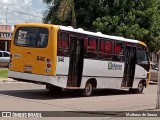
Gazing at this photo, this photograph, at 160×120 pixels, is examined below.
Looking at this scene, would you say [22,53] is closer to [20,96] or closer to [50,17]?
[20,96]

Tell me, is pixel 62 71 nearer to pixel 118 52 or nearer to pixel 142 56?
pixel 118 52

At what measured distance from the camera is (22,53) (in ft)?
57.1

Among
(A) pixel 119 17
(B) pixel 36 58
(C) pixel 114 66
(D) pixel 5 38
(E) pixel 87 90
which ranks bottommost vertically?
(E) pixel 87 90

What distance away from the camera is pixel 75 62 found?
1788 centimetres

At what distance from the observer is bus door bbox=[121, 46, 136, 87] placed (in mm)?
21466

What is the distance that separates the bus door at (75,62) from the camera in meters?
17.7

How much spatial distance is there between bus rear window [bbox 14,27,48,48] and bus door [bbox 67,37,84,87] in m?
1.22

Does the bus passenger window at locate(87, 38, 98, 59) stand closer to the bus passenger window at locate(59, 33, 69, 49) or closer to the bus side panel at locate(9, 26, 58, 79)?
the bus passenger window at locate(59, 33, 69, 49)

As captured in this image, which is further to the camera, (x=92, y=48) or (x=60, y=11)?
(x=60, y=11)

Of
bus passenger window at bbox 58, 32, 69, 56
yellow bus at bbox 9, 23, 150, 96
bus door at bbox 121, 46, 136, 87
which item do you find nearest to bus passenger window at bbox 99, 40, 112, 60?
yellow bus at bbox 9, 23, 150, 96

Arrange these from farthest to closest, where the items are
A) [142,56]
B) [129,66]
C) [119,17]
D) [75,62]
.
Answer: [119,17], [142,56], [129,66], [75,62]

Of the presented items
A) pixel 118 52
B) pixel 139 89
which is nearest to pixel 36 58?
pixel 118 52

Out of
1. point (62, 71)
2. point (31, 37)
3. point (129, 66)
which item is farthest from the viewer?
point (129, 66)

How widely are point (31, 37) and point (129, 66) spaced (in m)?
6.19
